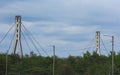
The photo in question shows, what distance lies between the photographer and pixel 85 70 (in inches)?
2926

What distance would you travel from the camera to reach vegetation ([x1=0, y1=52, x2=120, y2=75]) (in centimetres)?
7012

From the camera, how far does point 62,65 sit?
70188 mm

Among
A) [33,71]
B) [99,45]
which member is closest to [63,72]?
[33,71]

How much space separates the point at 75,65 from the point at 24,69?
8.99m

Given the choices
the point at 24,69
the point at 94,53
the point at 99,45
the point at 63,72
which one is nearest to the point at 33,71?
the point at 24,69

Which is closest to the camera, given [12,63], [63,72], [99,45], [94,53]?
[63,72]

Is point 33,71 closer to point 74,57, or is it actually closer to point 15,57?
point 15,57

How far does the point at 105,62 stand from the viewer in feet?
248

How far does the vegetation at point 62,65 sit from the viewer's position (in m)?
70.1

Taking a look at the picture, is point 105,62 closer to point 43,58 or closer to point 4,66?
point 43,58

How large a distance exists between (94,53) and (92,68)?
6.63 m

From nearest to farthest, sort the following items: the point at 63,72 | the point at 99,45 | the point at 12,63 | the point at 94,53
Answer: the point at 63,72 < the point at 12,63 < the point at 94,53 < the point at 99,45

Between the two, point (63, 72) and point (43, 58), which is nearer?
point (63, 72)

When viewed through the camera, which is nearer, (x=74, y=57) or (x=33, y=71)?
A: (x=33, y=71)
